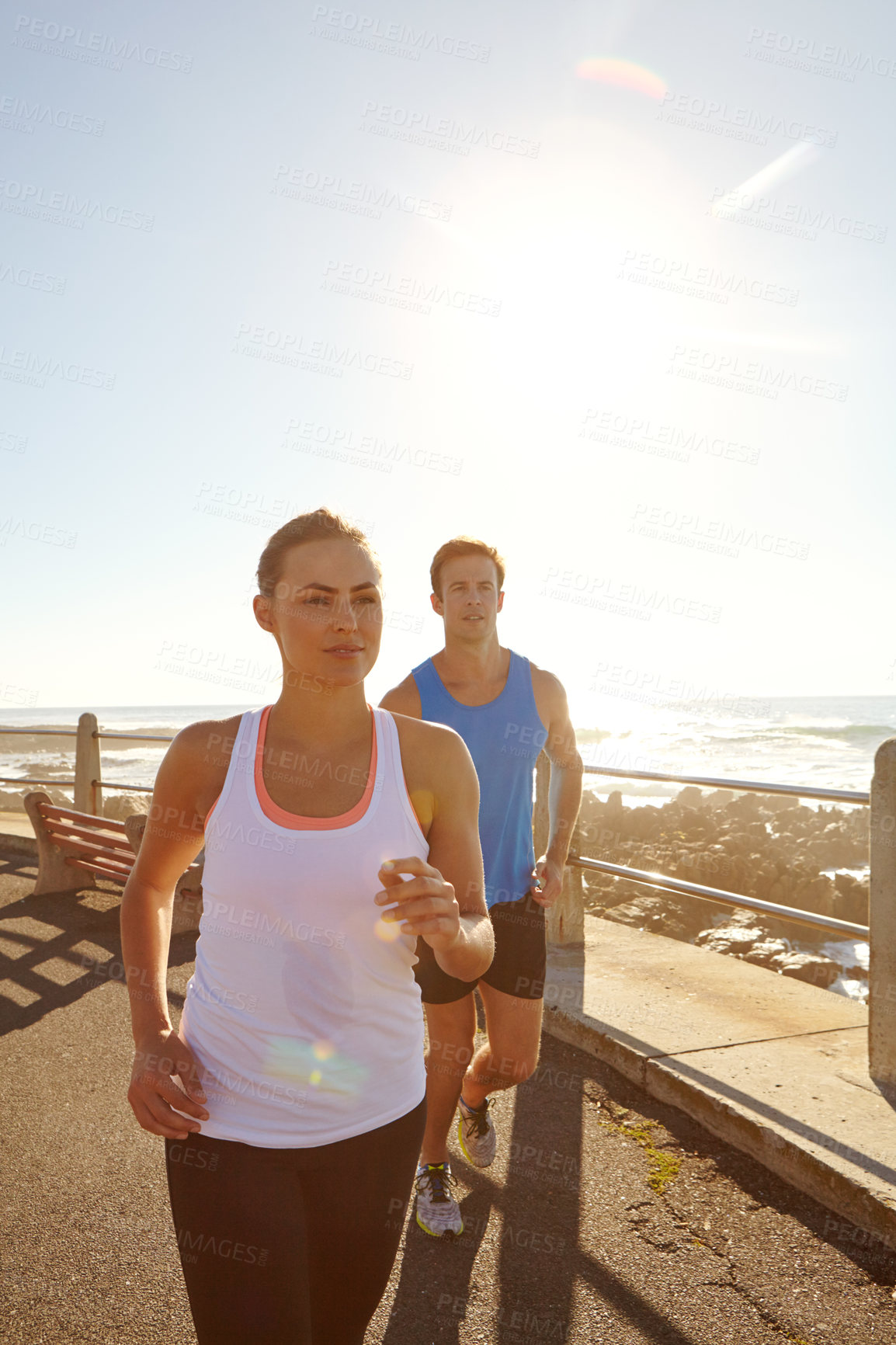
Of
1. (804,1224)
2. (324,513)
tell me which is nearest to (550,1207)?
(804,1224)

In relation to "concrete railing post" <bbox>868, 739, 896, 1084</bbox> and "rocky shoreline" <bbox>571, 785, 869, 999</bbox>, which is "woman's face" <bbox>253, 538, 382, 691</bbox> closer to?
"concrete railing post" <bbox>868, 739, 896, 1084</bbox>

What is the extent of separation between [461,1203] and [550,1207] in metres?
0.32

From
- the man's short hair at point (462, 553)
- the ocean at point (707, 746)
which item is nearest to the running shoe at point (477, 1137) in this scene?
the man's short hair at point (462, 553)

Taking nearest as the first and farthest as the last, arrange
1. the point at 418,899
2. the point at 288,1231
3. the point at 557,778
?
1. the point at 418,899
2. the point at 288,1231
3. the point at 557,778

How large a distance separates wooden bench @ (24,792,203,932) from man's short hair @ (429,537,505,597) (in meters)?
4.01

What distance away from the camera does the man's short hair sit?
3361 mm

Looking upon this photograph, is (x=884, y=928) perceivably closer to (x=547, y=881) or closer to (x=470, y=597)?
(x=547, y=881)

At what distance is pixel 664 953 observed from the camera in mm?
5613

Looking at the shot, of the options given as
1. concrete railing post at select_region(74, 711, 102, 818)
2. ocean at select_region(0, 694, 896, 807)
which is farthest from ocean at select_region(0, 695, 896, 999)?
concrete railing post at select_region(74, 711, 102, 818)

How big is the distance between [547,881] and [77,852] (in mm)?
5618

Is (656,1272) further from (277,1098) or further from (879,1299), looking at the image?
(277,1098)

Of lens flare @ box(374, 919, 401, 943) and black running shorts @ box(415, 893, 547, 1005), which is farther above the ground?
lens flare @ box(374, 919, 401, 943)

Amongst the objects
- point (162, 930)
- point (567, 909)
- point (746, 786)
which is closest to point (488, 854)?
point (162, 930)

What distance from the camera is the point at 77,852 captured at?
24.5 feet
